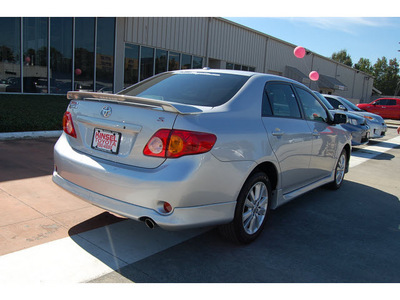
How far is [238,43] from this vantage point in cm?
2170

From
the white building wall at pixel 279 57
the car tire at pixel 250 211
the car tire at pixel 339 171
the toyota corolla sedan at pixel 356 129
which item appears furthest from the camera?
the white building wall at pixel 279 57

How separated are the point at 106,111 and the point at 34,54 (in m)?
11.2

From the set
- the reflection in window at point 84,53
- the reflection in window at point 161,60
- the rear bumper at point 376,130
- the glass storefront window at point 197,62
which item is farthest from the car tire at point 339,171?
the glass storefront window at point 197,62

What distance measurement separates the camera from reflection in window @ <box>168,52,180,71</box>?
17.4 meters

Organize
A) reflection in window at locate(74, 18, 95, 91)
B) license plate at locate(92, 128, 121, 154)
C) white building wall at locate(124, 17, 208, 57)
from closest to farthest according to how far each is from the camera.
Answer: license plate at locate(92, 128, 121, 154)
reflection in window at locate(74, 18, 95, 91)
white building wall at locate(124, 17, 208, 57)

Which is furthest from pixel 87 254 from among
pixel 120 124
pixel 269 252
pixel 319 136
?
pixel 319 136

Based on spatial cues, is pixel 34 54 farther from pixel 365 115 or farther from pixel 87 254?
pixel 365 115

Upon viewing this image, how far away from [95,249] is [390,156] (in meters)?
9.16

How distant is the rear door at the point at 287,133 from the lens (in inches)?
143

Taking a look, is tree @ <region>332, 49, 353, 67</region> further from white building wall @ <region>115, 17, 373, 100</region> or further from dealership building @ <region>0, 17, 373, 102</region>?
dealership building @ <region>0, 17, 373, 102</region>

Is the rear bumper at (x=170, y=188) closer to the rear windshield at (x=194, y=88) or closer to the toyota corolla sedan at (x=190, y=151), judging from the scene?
the toyota corolla sedan at (x=190, y=151)

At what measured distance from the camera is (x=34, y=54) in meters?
12.6

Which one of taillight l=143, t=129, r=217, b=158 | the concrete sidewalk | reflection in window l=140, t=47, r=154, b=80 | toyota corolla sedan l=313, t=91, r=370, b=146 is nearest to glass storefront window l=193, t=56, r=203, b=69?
reflection in window l=140, t=47, r=154, b=80
